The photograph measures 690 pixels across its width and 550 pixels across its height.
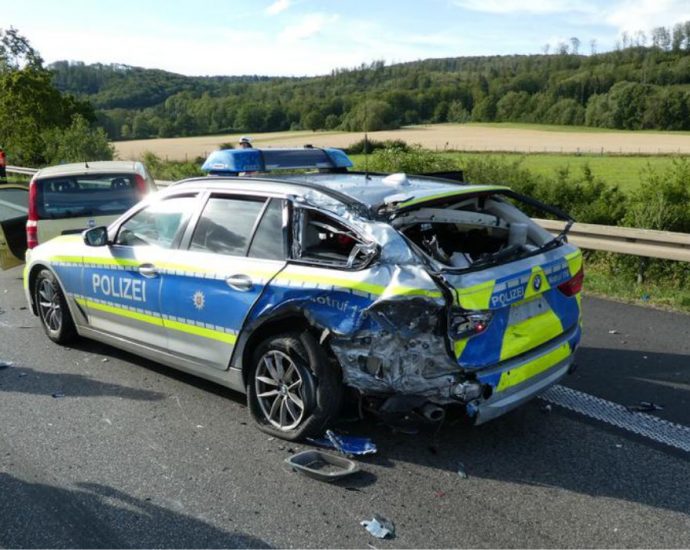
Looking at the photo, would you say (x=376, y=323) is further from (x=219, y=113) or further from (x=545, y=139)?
(x=219, y=113)

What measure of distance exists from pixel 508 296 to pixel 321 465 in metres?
1.44

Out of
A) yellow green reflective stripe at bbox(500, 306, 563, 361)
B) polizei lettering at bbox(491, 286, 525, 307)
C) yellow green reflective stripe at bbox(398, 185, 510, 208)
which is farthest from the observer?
yellow green reflective stripe at bbox(398, 185, 510, 208)

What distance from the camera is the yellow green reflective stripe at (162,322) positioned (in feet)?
14.9

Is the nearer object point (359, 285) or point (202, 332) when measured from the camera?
point (359, 285)

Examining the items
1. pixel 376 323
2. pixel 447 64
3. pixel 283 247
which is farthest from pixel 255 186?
pixel 447 64

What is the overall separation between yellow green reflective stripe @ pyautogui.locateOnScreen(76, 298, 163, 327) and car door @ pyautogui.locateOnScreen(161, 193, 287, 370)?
0.47 feet

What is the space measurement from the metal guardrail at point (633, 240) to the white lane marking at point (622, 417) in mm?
3683

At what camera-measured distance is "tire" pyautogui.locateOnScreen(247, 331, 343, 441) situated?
4.06 metres

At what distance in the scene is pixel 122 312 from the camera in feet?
17.8

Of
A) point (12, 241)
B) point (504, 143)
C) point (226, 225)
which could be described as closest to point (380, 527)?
point (226, 225)

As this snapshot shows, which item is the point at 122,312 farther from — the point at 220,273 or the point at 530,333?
the point at 530,333

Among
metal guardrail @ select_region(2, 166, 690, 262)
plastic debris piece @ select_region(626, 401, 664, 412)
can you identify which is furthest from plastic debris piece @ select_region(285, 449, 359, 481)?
metal guardrail @ select_region(2, 166, 690, 262)

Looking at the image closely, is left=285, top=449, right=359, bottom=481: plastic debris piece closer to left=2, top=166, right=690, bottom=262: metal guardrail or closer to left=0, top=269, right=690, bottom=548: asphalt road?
left=0, top=269, right=690, bottom=548: asphalt road

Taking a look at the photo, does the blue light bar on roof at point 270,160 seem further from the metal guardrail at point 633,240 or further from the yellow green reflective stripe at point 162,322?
the metal guardrail at point 633,240
